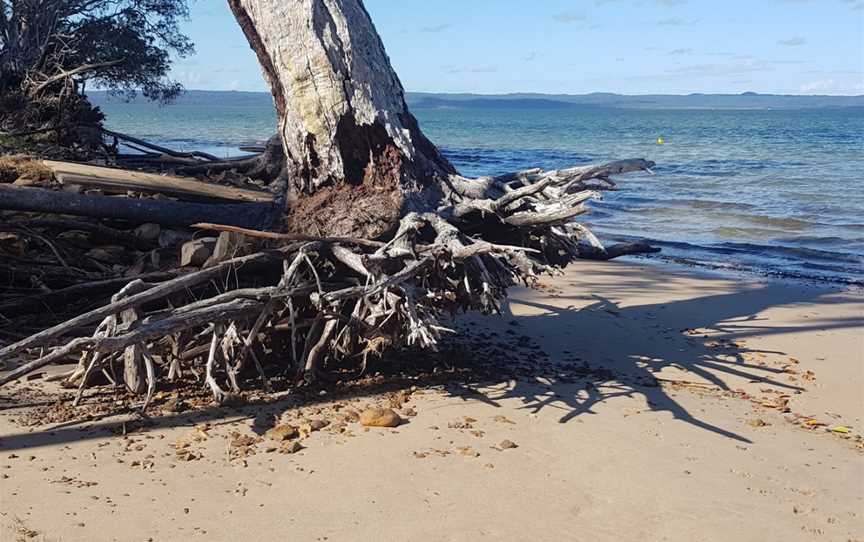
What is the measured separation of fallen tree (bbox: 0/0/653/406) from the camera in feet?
16.4

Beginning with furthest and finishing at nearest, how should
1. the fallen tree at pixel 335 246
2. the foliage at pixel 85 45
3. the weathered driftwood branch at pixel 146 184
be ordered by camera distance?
the foliage at pixel 85 45 → the weathered driftwood branch at pixel 146 184 → the fallen tree at pixel 335 246

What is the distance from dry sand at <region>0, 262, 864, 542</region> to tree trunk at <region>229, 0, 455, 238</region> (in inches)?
54.6

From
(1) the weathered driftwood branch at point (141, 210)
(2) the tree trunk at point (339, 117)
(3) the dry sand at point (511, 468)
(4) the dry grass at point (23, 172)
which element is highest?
(2) the tree trunk at point (339, 117)

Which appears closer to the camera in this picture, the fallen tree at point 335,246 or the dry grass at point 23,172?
the fallen tree at point 335,246

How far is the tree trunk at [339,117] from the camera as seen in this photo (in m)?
5.95

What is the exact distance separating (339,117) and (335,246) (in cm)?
95

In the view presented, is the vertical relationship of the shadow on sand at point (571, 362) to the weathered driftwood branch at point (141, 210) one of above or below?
below

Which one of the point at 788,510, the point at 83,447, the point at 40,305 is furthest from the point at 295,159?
the point at 788,510

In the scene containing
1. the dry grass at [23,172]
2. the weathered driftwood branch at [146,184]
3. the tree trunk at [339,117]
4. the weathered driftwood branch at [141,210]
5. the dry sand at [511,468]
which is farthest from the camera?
the dry grass at [23,172]

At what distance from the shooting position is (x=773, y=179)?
24.9 m

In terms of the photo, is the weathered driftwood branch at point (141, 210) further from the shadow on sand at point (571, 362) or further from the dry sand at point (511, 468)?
the dry sand at point (511, 468)

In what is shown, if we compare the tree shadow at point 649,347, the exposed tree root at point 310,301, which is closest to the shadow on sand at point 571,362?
the tree shadow at point 649,347

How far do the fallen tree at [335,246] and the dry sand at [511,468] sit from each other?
464 millimetres

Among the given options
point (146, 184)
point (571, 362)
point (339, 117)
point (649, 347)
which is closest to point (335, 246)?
point (339, 117)
